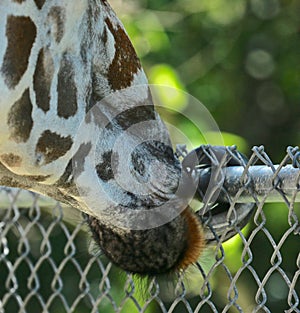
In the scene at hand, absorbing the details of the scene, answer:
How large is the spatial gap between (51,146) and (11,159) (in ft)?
0.26

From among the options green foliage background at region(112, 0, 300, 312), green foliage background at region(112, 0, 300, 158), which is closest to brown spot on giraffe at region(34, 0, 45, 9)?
green foliage background at region(112, 0, 300, 312)

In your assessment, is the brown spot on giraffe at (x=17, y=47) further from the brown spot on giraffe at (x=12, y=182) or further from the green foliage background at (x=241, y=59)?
the green foliage background at (x=241, y=59)

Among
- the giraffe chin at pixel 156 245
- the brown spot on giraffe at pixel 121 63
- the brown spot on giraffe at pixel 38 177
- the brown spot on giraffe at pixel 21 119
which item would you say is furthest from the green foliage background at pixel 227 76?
the brown spot on giraffe at pixel 21 119

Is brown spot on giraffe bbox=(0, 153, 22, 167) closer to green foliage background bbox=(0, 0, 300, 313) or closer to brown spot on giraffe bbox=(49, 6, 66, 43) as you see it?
brown spot on giraffe bbox=(49, 6, 66, 43)

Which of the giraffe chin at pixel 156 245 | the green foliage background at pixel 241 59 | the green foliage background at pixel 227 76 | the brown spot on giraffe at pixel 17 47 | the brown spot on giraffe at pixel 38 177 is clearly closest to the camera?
the brown spot on giraffe at pixel 17 47

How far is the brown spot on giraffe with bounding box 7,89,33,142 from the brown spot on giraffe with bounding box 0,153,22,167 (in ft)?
0.12

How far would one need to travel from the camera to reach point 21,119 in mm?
1460

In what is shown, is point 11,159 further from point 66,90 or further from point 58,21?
point 58,21

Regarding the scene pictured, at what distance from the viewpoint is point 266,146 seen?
505cm

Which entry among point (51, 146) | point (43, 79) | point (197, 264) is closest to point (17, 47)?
point (43, 79)

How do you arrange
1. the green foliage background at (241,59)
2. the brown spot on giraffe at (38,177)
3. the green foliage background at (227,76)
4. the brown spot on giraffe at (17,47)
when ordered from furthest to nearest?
1. the green foliage background at (241,59)
2. the green foliage background at (227,76)
3. the brown spot on giraffe at (38,177)
4. the brown spot on giraffe at (17,47)

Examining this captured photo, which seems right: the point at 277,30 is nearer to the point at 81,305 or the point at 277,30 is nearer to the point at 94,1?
the point at 81,305

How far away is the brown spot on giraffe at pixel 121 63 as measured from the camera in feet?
5.31

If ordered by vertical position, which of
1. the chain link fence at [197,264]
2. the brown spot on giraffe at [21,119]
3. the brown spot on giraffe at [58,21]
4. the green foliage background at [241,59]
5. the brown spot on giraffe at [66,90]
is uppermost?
the green foliage background at [241,59]
